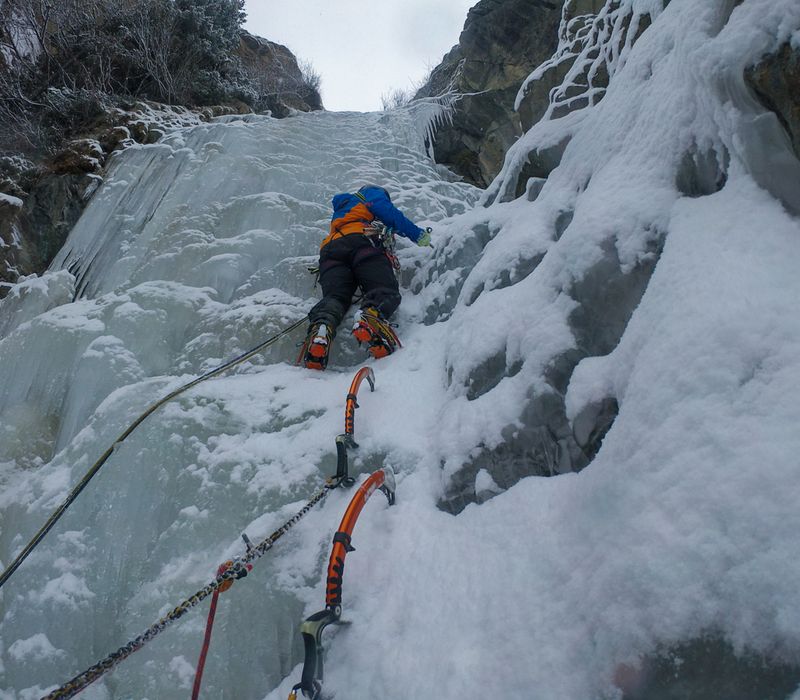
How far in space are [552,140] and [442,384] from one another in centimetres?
174

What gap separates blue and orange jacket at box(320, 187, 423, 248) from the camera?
13.1 ft

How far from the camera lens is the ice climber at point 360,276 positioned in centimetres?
326

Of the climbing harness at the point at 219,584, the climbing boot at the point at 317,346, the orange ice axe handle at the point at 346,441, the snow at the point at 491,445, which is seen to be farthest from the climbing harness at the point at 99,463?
the orange ice axe handle at the point at 346,441

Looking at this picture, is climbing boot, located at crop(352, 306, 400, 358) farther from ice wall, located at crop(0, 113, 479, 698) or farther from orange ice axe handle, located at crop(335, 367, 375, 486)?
orange ice axe handle, located at crop(335, 367, 375, 486)

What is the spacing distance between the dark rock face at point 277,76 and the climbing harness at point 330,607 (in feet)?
34.7

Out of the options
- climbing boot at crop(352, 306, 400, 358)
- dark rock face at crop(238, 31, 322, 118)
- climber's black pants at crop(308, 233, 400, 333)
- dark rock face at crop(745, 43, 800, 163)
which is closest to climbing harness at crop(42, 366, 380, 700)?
climbing boot at crop(352, 306, 400, 358)

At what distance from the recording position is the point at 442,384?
2699 mm

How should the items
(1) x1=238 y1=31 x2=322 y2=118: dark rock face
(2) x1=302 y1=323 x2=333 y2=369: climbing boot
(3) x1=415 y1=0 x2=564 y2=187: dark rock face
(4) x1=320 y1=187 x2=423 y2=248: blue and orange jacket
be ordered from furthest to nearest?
1. (1) x1=238 y1=31 x2=322 y2=118: dark rock face
2. (3) x1=415 y1=0 x2=564 y2=187: dark rock face
3. (4) x1=320 y1=187 x2=423 y2=248: blue and orange jacket
4. (2) x1=302 y1=323 x2=333 y2=369: climbing boot

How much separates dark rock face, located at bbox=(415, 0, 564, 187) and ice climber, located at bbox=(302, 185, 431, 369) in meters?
4.05

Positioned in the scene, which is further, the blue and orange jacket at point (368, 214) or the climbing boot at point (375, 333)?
the blue and orange jacket at point (368, 214)

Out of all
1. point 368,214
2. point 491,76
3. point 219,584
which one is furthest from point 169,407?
point 491,76

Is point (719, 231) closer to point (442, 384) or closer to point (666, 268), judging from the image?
point (666, 268)

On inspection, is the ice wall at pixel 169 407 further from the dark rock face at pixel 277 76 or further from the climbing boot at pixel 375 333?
the dark rock face at pixel 277 76

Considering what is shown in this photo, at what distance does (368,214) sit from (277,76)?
10.1 m
